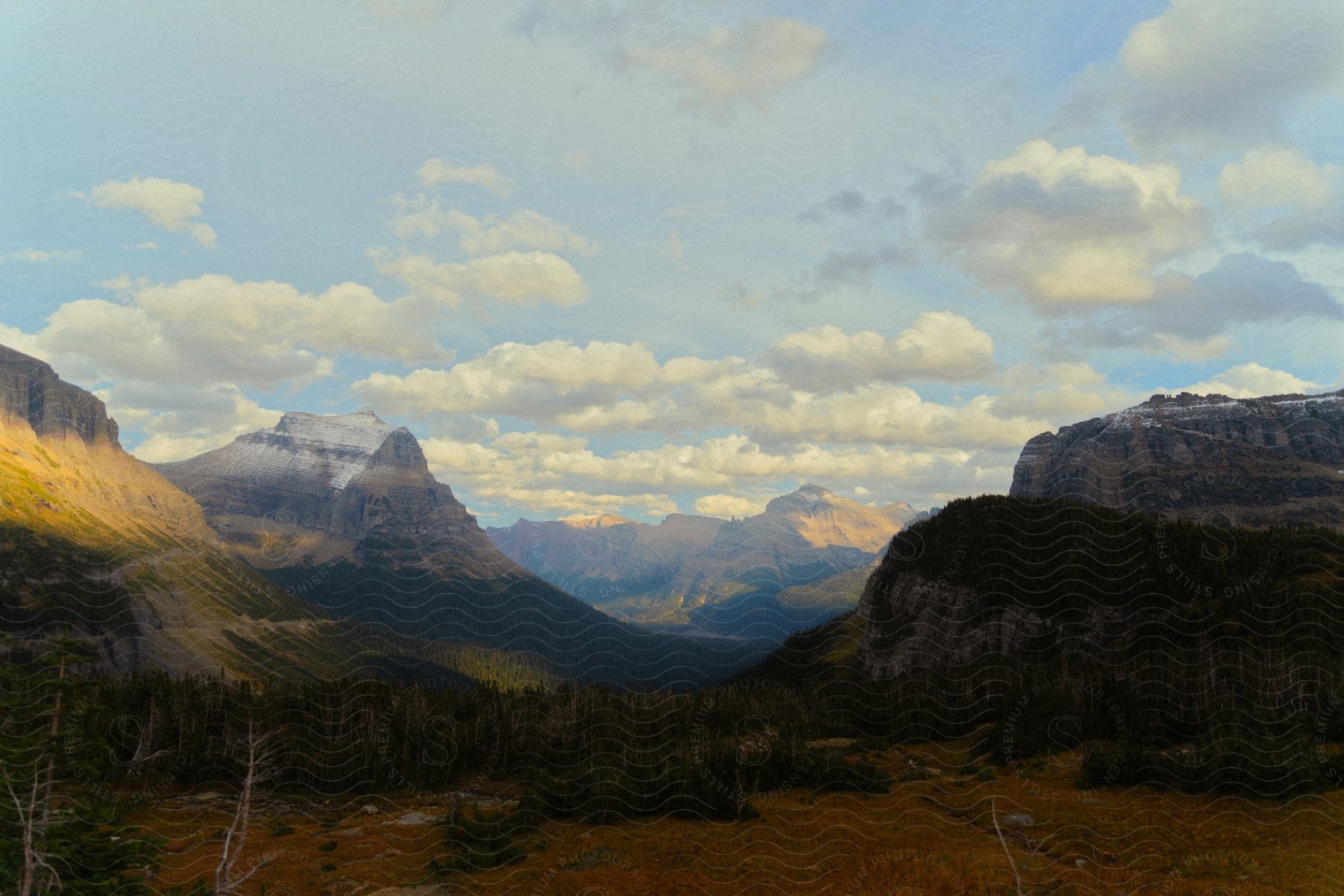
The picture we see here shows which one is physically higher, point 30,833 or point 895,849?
point 30,833

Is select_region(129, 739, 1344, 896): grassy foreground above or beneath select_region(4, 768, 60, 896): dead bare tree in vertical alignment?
beneath

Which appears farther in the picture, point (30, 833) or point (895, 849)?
point (895, 849)

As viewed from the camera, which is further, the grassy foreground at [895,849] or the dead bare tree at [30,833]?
the grassy foreground at [895,849]

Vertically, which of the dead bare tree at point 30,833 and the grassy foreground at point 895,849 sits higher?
the dead bare tree at point 30,833

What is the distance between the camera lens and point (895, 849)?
36.9m

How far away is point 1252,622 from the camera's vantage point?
10281 cm

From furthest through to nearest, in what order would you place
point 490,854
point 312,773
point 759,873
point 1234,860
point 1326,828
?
point 312,773 < point 490,854 < point 759,873 < point 1326,828 < point 1234,860

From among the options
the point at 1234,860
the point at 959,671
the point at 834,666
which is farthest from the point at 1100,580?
the point at 1234,860

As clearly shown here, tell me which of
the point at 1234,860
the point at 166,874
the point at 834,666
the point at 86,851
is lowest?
the point at 834,666

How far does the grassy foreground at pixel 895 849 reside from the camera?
2959 centimetres

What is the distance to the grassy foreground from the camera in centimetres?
2959

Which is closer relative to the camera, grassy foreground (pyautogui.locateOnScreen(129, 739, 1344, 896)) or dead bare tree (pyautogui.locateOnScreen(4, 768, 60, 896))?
dead bare tree (pyautogui.locateOnScreen(4, 768, 60, 896))

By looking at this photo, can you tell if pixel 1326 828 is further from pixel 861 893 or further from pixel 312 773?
pixel 312 773

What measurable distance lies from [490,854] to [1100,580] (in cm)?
14022
